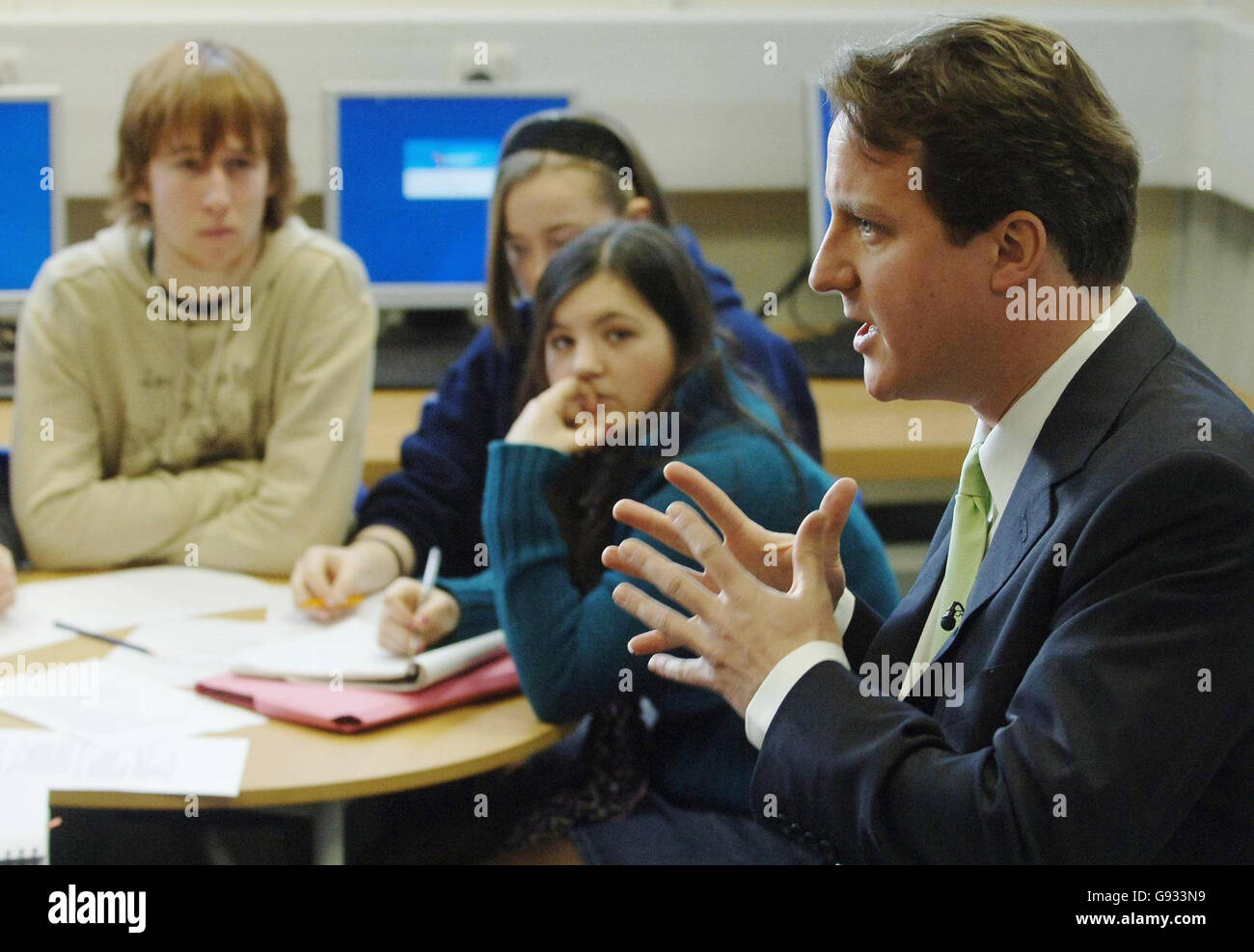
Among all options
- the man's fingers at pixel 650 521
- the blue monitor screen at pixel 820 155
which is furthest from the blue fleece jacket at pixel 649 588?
the blue monitor screen at pixel 820 155

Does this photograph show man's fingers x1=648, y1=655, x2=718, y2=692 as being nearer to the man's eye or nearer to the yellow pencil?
the man's eye

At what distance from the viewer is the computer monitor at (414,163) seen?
3.09 metres

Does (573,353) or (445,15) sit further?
(445,15)

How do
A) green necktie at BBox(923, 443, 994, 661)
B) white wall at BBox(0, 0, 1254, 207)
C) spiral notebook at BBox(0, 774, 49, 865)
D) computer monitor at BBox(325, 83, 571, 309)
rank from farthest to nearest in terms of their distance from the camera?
white wall at BBox(0, 0, 1254, 207) → computer monitor at BBox(325, 83, 571, 309) → spiral notebook at BBox(0, 774, 49, 865) → green necktie at BBox(923, 443, 994, 661)

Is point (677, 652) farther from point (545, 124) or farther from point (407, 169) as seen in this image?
point (407, 169)

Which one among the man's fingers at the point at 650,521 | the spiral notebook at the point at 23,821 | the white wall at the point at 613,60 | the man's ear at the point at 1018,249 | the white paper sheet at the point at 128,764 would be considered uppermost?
the white wall at the point at 613,60

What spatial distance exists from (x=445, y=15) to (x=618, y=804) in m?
2.13

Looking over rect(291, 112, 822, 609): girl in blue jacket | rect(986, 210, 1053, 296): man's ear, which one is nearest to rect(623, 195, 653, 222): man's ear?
rect(291, 112, 822, 609): girl in blue jacket

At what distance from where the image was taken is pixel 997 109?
0.94 metres

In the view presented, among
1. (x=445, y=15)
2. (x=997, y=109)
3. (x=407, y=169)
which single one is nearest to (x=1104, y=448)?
(x=997, y=109)

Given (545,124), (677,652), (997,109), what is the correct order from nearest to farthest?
1. (997,109)
2. (677,652)
3. (545,124)

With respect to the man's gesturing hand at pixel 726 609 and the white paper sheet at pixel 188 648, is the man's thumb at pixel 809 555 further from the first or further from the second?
the white paper sheet at pixel 188 648

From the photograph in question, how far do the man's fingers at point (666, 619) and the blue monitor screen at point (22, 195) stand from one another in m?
2.31

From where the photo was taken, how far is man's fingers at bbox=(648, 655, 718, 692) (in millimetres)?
993
